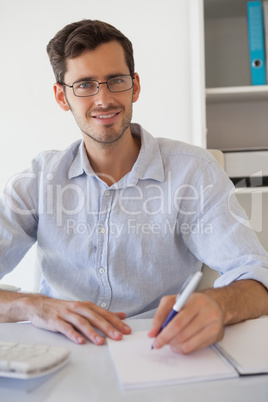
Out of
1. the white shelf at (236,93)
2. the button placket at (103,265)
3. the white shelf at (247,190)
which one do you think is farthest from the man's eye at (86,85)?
the white shelf at (247,190)

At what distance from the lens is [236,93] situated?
1.89 metres

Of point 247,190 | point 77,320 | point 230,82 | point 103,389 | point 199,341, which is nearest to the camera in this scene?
point 103,389

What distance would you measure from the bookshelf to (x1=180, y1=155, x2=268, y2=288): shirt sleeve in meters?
0.82

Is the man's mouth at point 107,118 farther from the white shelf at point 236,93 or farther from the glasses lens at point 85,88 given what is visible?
the white shelf at point 236,93

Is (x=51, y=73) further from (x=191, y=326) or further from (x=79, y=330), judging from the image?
(x=191, y=326)

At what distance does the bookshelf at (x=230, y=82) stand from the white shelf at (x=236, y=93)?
10 mm

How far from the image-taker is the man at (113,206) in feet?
4.17

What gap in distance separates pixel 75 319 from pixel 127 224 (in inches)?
18.5

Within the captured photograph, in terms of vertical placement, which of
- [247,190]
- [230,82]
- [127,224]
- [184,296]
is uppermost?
[230,82]

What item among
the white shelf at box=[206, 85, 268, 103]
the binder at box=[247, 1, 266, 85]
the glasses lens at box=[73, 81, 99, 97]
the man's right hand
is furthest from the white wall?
the man's right hand

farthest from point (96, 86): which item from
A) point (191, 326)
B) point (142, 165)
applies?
point (191, 326)

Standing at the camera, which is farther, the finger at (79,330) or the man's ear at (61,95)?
the man's ear at (61,95)

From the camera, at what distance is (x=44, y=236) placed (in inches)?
52.7

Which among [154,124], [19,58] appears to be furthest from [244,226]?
[19,58]
